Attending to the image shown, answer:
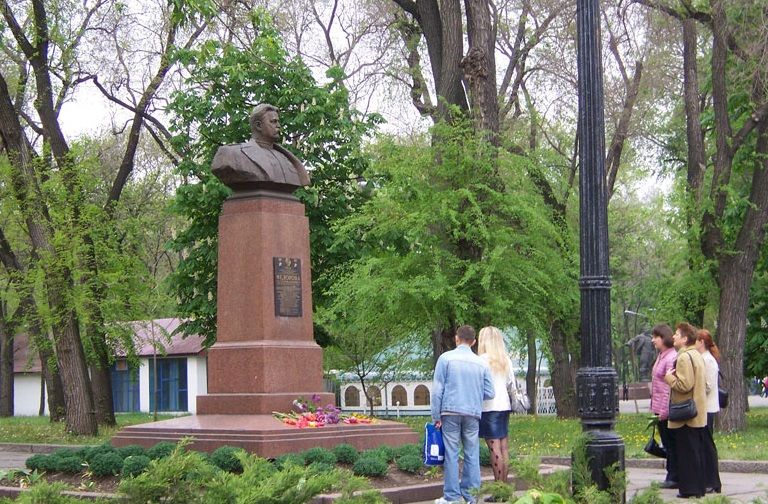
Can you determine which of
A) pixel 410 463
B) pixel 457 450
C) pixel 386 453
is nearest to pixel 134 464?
pixel 386 453

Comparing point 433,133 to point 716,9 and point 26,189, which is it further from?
point 26,189

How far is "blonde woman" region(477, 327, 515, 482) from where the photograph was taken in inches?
444

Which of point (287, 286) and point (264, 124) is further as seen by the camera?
point (264, 124)

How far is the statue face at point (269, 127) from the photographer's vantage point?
51.7 feet

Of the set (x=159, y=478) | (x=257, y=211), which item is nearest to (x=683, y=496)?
(x=257, y=211)

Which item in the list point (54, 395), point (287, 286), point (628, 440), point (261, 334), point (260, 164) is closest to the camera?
point (261, 334)

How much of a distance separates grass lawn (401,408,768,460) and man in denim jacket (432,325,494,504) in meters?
4.35

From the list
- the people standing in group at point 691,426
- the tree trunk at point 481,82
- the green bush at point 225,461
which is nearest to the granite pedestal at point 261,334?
the green bush at point 225,461

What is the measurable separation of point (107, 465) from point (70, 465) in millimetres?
601

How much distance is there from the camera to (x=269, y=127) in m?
15.8

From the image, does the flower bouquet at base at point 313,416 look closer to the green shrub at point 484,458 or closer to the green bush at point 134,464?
the green shrub at point 484,458

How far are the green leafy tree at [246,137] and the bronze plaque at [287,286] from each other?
11.0 metres

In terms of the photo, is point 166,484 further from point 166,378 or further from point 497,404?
point 166,378

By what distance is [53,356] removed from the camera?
3328cm
